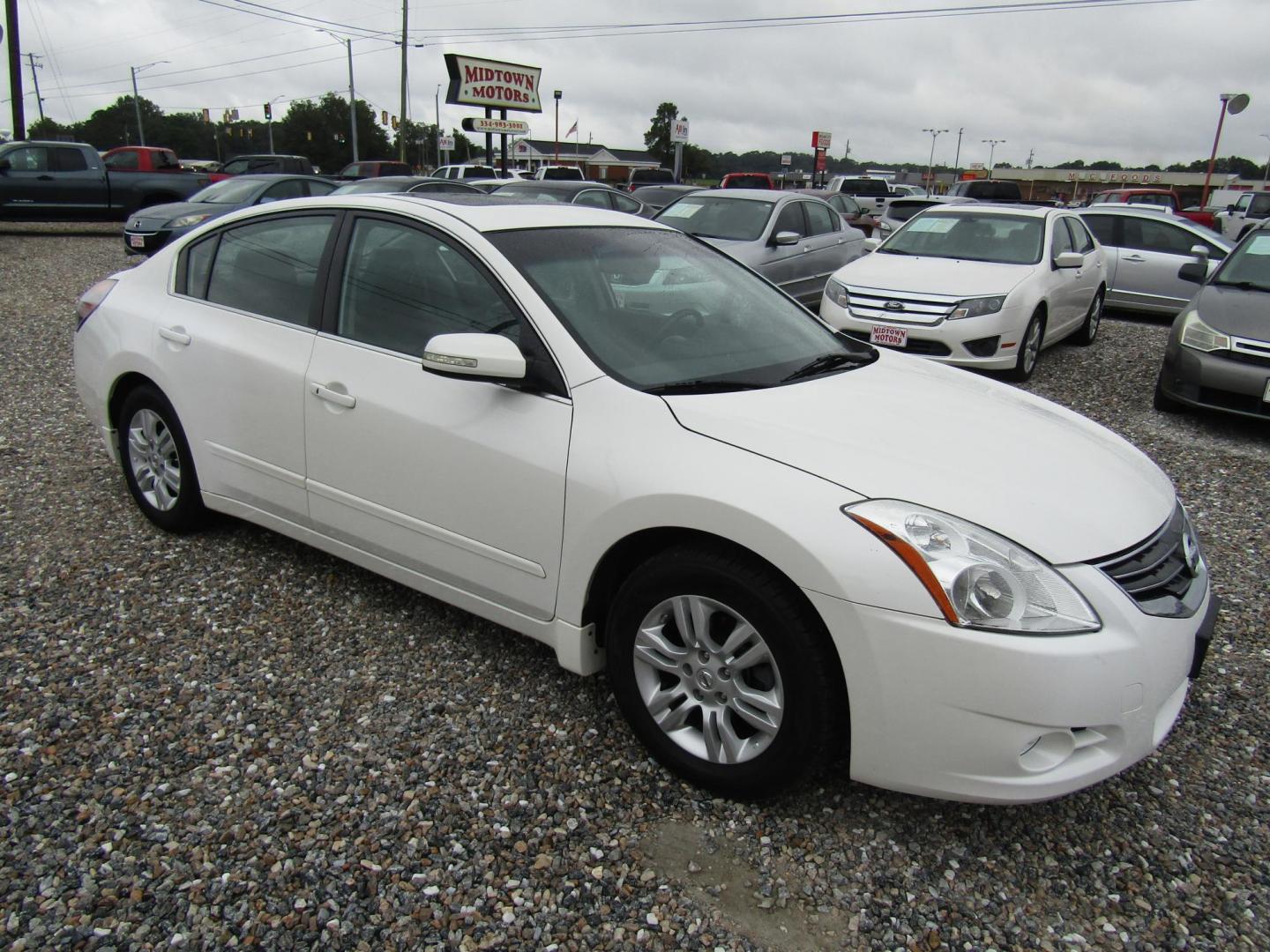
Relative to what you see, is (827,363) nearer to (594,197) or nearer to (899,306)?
(899,306)

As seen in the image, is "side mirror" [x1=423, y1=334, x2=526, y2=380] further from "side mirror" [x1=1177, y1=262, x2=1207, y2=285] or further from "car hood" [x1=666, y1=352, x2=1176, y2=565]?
"side mirror" [x1=1177, y1=262, x2=1207, y2=285]

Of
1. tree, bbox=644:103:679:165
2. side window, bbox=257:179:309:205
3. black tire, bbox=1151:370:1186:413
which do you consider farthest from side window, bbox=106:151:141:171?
tree, bbox=644:103:679:165

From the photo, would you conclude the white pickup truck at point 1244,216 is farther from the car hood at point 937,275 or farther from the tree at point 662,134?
the tree at point 662,134

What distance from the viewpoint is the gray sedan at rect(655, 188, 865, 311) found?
32.2 ft

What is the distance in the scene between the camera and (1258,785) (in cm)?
271

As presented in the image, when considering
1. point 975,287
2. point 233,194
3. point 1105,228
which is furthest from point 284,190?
point 1105,228

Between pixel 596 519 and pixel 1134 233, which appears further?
pixel 1134 233

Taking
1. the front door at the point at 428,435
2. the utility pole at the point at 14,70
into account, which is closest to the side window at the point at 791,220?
the front door at the point at 428,435

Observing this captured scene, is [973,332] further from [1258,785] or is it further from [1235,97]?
[1235,97]

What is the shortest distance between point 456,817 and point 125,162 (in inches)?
775

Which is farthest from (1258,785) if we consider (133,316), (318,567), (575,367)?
(133,316)

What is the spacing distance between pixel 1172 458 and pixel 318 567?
5384 mm

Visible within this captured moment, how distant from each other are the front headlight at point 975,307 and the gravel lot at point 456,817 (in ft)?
13.6

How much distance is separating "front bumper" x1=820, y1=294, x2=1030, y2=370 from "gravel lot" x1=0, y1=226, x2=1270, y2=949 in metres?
4.03
